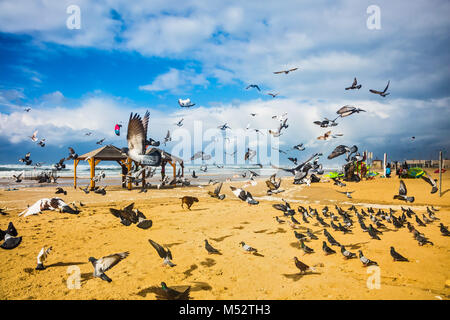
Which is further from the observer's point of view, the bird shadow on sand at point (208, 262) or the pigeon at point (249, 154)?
the pigeon at point (249, 154)

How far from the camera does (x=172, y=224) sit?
8773 mm

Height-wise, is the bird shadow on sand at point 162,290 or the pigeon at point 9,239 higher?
the pigeon at point 9,239

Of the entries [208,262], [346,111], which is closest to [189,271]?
[208,262]

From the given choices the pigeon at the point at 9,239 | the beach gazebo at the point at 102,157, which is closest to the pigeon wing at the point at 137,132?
the pigeon at the point at 9,239

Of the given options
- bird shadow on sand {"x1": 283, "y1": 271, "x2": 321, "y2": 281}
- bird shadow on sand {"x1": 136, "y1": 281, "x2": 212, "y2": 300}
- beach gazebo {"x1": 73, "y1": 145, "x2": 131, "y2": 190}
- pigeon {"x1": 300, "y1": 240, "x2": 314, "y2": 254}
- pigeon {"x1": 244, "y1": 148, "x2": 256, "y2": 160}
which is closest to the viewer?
bird shadow on sand {"x1": 136, "y1": 281, "x2": 212, "y2": 300}

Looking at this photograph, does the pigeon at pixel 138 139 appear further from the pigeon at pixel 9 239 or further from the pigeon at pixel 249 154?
the pigeon at pixel 249 154

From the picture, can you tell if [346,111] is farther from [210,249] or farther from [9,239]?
[9,239]

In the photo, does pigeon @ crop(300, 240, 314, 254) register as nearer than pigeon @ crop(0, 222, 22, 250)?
No

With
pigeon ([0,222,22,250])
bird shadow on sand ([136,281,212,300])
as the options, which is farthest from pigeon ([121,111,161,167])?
bird shadow on sand ([136,281,212,300])

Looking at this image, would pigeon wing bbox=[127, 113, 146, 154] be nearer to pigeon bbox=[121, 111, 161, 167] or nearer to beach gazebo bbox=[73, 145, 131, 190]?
pigeon bbox=[121, 111, 161, 167]
